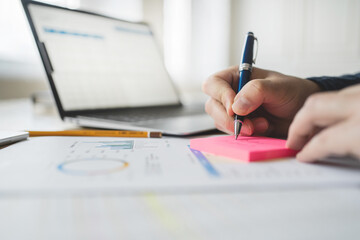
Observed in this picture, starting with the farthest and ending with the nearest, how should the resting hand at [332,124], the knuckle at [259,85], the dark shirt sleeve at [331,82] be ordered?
the dark shirt sleeve at [331,82] < the knuckle at [259,85] < the resting hand at [332,124]

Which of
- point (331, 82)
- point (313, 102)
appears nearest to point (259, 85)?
point (313, 102)

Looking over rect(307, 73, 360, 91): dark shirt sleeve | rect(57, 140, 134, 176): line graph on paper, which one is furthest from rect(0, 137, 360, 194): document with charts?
rect(307, 73, 360, 91): dark shirt sleeve

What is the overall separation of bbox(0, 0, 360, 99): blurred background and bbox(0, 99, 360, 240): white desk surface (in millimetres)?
1648

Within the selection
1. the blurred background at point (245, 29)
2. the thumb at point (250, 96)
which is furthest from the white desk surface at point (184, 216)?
the blurred background at point (245, 29)

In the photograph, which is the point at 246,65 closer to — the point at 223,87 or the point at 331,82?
the point at 223,87

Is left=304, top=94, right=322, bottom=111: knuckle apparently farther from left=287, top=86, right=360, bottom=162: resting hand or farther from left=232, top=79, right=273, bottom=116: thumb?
left=232, top=79, right=273, bottom=116: thumb

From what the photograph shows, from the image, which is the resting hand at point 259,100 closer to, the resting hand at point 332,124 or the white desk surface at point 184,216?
the resting hand at point 332,124

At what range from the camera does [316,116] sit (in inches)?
12.2

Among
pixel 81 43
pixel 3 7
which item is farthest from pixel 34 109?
pixel 3 7

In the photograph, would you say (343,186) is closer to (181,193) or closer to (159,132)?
(181,193)

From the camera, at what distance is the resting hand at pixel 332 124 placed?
28 cm

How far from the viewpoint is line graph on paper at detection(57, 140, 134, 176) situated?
0.28 m

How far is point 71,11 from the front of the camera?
2.54 ft

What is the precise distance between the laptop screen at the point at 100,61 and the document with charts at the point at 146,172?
13.1 inches
